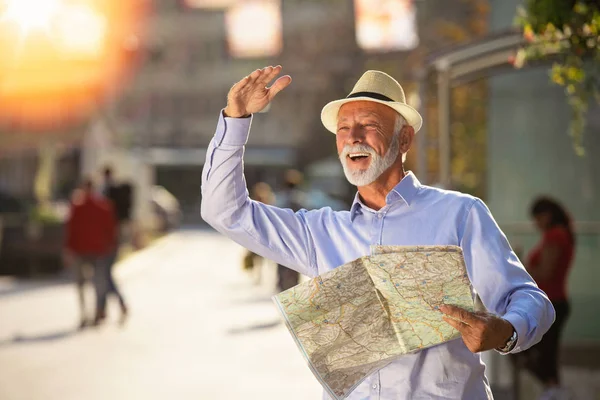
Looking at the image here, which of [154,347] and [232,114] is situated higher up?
[232,114]

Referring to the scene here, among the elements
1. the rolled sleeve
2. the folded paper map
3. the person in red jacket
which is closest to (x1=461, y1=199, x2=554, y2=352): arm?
the folded paper map

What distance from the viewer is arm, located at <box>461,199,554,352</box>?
131 inches

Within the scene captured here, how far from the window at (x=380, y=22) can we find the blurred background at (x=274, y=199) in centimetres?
10

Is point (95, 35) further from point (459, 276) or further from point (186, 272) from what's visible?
point (459, 276)

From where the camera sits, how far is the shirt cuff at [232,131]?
369cm

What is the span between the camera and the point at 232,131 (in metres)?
3.69

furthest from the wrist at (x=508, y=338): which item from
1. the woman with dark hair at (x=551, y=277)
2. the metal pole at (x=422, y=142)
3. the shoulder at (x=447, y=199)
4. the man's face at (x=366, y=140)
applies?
the metal pole at (x=422, y=142)

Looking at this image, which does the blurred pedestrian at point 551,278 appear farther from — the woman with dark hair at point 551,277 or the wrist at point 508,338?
the wrist at point 508,338

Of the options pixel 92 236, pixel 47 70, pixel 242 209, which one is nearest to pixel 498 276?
pixel 242 209

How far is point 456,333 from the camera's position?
11.0 feet

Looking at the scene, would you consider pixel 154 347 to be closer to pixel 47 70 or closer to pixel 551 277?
pixel 551 277

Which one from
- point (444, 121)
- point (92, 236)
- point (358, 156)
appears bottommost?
point (92, 236)

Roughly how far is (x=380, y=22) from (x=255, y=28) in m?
35.3

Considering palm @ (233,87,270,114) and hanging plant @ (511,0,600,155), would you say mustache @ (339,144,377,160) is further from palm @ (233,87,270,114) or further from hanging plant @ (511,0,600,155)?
hanging plant @ (511,0,600,155)
